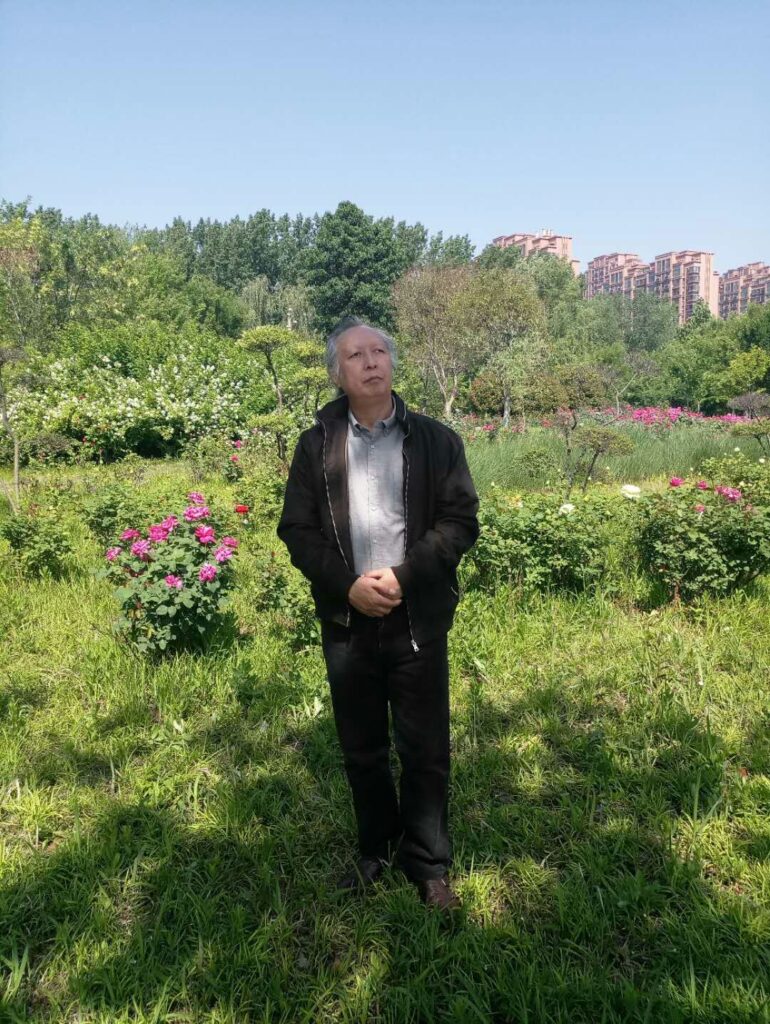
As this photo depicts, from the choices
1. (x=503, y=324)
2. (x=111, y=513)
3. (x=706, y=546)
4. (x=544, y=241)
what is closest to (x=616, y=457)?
(x=706, y=546)

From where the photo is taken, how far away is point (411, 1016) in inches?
69.7

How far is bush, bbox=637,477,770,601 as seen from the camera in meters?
4.10

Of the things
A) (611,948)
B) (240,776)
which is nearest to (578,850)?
(611,948)

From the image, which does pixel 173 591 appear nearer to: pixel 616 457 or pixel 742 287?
pixel 616 457

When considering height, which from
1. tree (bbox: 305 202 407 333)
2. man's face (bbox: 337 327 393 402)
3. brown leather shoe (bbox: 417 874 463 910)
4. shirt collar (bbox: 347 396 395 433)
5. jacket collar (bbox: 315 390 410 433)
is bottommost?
brown leather shoe (bbox: 417 874 463 910)

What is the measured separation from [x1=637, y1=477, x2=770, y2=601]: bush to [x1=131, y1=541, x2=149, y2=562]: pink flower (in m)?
2.94

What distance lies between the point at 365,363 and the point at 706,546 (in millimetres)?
3016

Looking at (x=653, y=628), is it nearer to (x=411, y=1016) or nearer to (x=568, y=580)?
(x=568, y=580)

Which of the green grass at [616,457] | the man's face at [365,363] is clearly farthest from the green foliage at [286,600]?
the green grass at [616,457]

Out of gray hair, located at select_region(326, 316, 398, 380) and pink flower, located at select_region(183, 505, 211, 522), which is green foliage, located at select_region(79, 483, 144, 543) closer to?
pink flower, located at select_region(183, 505, 211, 522)

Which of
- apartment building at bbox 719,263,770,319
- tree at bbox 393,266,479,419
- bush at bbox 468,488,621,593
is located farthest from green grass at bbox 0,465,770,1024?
apartment building at bbox 719,263,770,319

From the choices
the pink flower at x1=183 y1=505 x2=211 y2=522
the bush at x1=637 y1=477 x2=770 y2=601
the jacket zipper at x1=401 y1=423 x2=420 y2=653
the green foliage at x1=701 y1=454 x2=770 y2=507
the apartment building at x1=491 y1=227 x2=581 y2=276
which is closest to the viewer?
the jacket zipper at x1=401 y1=423 x2=420 y2=653

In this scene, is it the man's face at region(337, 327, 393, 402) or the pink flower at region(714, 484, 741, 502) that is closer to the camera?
the man's face at region(337, 327, 393, 402)

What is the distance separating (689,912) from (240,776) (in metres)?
1.59
